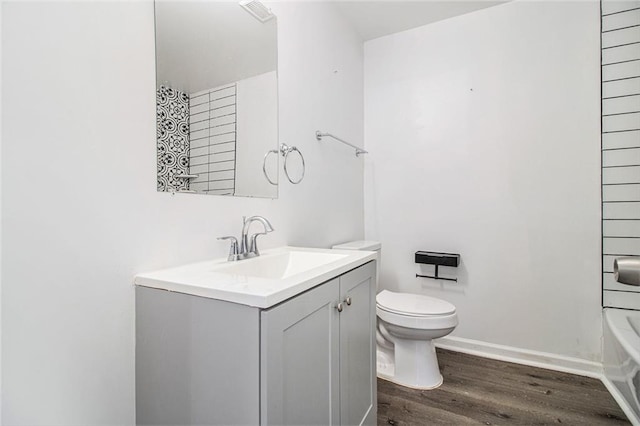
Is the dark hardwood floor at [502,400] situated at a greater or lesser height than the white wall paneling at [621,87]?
lesser

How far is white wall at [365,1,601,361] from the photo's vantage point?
1.90 meters

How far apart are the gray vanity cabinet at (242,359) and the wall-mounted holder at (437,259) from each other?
4.45 feet

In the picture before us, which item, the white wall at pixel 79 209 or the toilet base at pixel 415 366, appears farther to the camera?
the toilet base at pixel 415 366

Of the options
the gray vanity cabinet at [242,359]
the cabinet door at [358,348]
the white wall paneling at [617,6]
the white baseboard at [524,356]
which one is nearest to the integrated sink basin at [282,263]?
the cabinet door at [358,348]

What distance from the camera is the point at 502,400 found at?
162 cm

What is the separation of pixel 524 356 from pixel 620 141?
1452mm

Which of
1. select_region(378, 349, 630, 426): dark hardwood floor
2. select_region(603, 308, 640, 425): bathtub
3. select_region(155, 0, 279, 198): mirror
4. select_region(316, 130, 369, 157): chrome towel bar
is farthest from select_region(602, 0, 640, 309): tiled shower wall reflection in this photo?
select_region(155, 0, 279, 198): mirror

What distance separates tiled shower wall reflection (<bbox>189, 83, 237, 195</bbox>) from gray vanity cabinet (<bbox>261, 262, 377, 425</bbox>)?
0.62 meters

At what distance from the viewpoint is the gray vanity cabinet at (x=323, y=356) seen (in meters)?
0.72

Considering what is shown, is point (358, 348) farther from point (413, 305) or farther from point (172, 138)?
point (172, 138)

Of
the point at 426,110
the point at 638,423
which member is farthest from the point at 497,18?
the point at 638,423

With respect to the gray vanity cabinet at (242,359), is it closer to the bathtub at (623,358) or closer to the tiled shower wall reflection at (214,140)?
the tiled shower wall reflection at (214,140)

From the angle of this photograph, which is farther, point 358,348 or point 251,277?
point 358,348

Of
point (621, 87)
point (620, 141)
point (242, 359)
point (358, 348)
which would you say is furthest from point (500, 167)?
point (242, 359)
